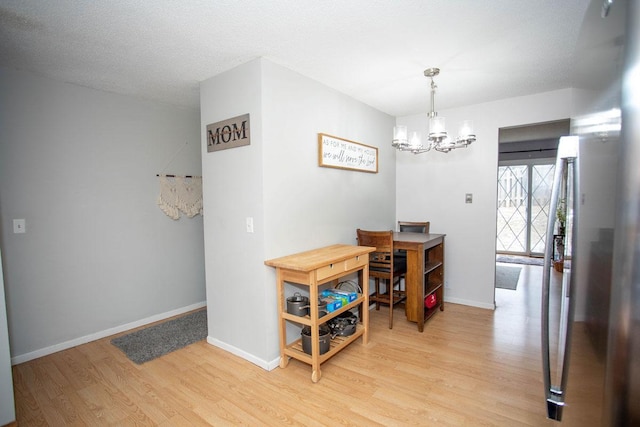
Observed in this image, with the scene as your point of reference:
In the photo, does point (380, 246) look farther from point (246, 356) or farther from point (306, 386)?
point (246, 356)

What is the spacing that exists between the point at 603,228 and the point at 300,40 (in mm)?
1970

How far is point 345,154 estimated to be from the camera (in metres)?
3.09

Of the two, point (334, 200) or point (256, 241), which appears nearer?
point (256, 241)

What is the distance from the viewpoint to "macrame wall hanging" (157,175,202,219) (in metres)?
3.35

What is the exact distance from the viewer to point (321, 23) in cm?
183

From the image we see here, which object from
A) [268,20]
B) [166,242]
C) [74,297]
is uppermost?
[268,20]

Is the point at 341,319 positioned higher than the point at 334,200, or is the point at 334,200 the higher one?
the point at 334,200

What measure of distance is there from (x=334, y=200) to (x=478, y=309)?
218cm

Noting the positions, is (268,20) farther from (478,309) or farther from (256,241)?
(478,309)

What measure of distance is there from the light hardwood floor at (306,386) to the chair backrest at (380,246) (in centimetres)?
66

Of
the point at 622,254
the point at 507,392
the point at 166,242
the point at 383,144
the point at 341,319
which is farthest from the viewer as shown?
the point at 383,144

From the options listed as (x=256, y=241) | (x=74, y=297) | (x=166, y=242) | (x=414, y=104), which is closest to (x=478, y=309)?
(x=414, y=104)

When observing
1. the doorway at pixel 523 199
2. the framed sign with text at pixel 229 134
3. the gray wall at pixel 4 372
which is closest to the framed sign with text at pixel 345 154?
the framed sign with text at pixel 229 134

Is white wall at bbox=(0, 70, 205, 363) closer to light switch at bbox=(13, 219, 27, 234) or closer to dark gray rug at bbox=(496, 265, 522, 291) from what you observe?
light switch at bbox=(13, 219, 27, 234)
